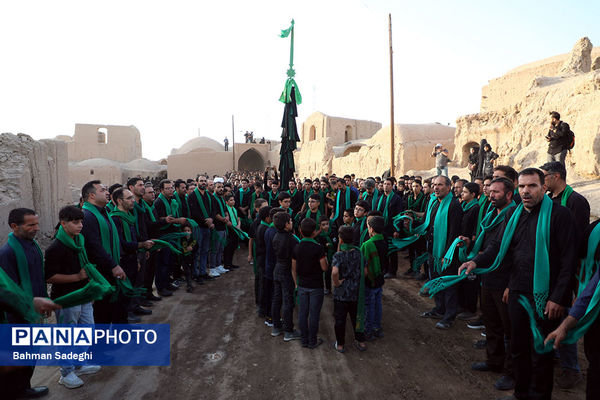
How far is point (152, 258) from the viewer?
5.71 metres

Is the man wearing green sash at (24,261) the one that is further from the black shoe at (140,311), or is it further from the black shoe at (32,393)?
the black shoe at (140,311)

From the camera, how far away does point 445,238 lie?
483 cm

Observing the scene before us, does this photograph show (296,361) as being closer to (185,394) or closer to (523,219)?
(185,394)

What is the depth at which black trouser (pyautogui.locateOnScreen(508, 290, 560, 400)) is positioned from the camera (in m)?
2.72

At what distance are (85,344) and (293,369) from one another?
83.8 inches

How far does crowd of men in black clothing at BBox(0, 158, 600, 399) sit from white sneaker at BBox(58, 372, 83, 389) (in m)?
0.02

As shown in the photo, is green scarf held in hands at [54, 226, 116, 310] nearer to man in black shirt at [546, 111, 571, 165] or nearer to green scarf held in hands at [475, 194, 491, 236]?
green scarf held in hands at [475, 194, 491, 236]

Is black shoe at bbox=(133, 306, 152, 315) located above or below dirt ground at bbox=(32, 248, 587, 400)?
above

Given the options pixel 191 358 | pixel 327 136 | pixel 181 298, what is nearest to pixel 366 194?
pixel 181 298

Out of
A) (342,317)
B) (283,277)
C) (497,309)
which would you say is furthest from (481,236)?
(283,277)

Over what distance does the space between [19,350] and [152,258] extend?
8.85 feet

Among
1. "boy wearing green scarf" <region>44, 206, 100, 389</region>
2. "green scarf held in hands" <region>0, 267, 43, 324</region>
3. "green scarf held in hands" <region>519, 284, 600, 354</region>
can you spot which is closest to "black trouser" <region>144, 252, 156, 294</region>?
"boy wearing green scarf" <region>44, 206, 100, 389</region>

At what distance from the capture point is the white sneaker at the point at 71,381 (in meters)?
3.25

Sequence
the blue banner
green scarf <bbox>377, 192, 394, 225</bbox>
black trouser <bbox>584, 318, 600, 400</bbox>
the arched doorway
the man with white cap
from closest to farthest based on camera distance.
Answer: black trouser <bbox>584, 318, 600, 400</bbox>, the blue banner, green scarf <bbox>377, 192, 394, 225</bbox>, the man with white cap, the arched doorway
